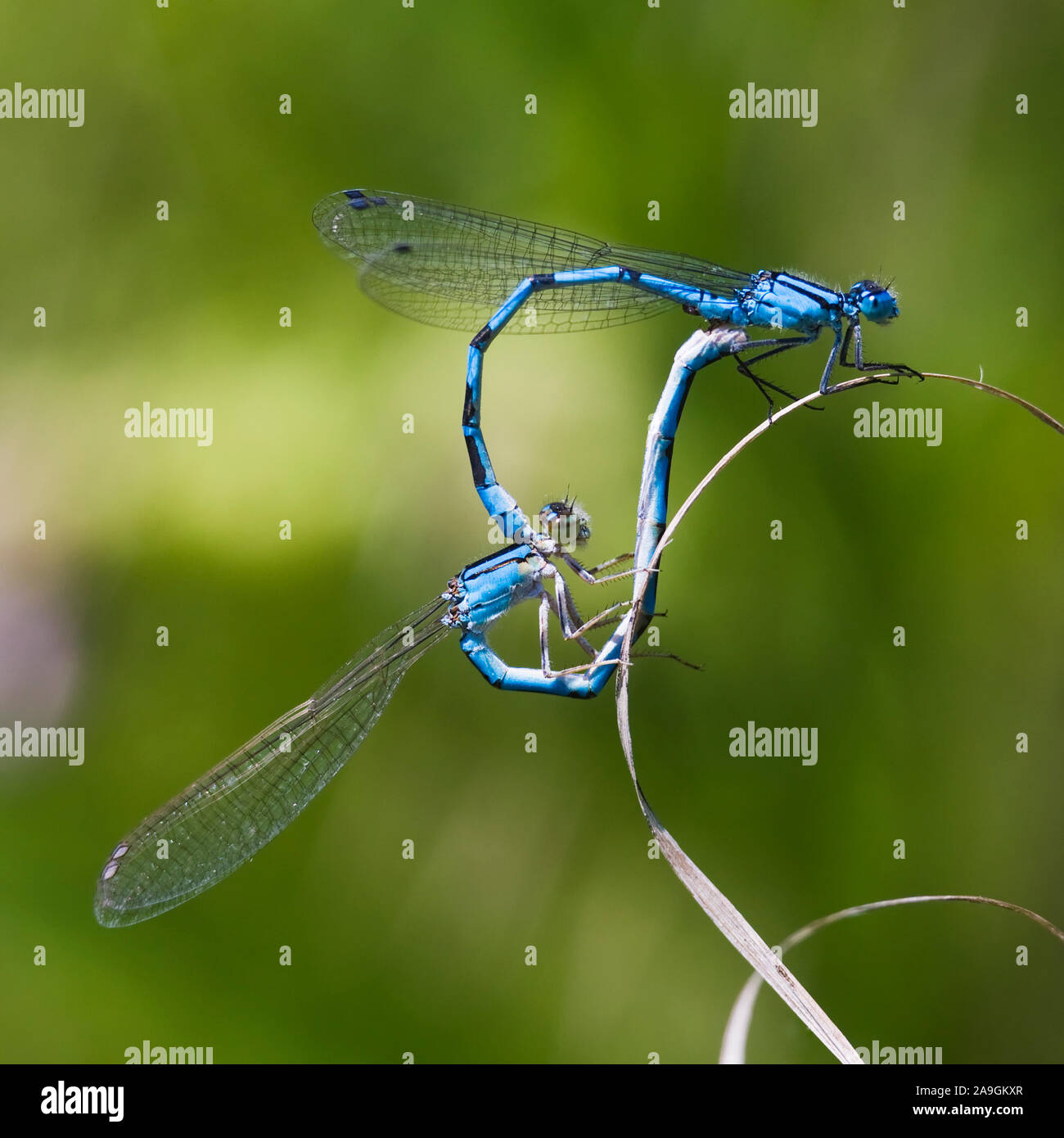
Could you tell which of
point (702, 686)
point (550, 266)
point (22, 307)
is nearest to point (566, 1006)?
point (702, 686)

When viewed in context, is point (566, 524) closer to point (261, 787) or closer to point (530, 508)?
point (530, 508)

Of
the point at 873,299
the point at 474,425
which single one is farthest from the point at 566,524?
the point at 873,299

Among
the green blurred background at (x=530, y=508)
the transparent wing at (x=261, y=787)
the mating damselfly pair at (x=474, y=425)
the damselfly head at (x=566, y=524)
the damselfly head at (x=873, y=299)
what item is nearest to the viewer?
the damselfly head at (x=873, y=299)

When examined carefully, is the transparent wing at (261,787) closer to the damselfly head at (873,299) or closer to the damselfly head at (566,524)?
the damselfly head at (566,524)

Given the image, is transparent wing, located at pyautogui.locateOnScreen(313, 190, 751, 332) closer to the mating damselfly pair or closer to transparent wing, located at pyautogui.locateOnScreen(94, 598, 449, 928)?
the mating damselfly pair

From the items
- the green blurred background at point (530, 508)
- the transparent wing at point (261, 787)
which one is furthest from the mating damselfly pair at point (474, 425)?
the green blurred background at point (530, 508)

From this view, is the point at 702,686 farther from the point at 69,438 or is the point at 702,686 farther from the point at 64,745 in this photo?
the point at 69,438
